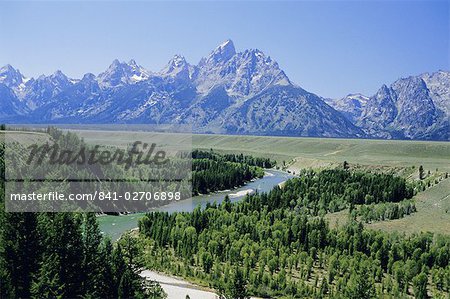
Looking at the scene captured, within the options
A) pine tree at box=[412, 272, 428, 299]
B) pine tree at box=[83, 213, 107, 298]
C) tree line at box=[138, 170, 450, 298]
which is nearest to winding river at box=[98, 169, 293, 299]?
tree line at box=[138, 170, 450, 298]

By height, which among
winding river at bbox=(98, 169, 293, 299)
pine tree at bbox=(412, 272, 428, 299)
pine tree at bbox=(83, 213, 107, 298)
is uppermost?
pine tree at bbox=(83, 213, 107, 298)

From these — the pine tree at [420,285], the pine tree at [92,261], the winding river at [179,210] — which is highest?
the pine tree at [92,261]

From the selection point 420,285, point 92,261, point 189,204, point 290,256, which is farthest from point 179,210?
point 420,285

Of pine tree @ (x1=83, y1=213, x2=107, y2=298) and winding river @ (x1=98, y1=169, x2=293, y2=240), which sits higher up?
pine tree @ (x1=83, y1=213, x2=107, y2=298)

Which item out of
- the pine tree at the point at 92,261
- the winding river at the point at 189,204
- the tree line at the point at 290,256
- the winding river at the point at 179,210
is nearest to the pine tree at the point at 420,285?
the tree line at the point at 290,256

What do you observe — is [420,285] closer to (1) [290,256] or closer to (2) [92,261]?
→ (1) [290,256]

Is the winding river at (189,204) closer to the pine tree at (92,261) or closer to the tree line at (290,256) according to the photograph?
the tree line at (290,256)

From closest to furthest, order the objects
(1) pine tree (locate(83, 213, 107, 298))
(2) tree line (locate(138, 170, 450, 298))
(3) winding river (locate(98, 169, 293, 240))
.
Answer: (1) pine tree (locate(83, 213, 107, 298)) < (2) tree line (locate(138, 170, 450, 298)) < (3) winding river (locate(98, 169, 293, 240))

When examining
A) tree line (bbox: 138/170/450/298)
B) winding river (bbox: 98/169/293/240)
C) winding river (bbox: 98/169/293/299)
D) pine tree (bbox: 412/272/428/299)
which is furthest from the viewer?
winding river (bbox: 98/169/293/240)

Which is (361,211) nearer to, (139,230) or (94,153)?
(139,230)

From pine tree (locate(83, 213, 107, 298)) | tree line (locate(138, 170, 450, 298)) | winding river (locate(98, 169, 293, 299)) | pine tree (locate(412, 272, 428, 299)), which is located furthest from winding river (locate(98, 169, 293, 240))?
pine tree (locate(412, 272, 428, 299))

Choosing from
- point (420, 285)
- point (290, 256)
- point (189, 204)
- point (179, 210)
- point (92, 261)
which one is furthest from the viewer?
point (189, 204)

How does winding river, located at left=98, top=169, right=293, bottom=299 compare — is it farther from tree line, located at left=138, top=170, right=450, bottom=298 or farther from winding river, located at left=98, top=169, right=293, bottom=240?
tree line, located at left=138, top=170, right=450, bottom=298

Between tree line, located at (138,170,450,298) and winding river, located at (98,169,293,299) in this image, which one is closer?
tree line, located at (138,170,450,298)
